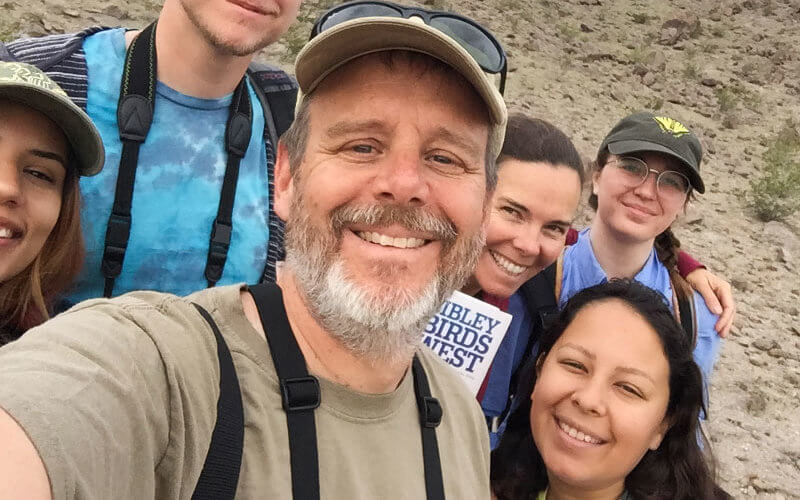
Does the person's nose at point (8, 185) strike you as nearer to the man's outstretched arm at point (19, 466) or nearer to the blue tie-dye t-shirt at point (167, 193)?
the blue tie-dye t-shirt at point (167, 193)

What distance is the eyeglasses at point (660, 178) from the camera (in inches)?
134

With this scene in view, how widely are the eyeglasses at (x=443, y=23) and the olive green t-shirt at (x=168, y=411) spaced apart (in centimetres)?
74

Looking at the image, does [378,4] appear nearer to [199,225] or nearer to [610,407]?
[199,225]

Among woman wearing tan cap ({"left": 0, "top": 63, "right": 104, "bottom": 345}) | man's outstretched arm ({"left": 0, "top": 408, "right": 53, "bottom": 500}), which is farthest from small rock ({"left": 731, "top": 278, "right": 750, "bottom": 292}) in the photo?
man's outstretched arm ({"left": 0, "top": 408, "right": 53, "bottom": 500})

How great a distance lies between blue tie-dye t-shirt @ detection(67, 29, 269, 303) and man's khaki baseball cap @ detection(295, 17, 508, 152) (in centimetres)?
90

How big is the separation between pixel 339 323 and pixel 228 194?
1053 millimetres

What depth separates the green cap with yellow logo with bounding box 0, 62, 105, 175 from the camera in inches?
74.7

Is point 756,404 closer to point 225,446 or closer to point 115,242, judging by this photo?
point 115,242

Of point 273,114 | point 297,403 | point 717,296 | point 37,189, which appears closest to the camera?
point 297,403

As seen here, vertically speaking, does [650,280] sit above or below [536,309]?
above

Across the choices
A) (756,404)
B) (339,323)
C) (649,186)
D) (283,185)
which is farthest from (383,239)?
(756,404)

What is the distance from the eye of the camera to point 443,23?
176 cm

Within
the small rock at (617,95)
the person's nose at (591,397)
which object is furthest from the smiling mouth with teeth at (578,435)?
the small rock at (617,95)

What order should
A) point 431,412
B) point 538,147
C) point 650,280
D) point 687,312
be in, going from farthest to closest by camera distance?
point 650,280, point 687,312, point 538,147, point 431,412
